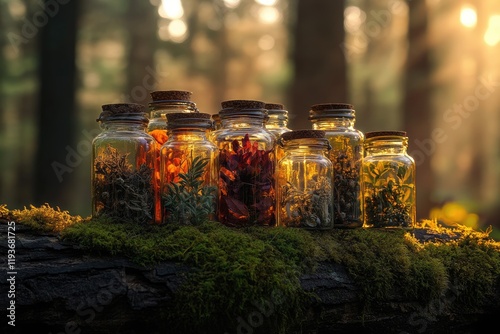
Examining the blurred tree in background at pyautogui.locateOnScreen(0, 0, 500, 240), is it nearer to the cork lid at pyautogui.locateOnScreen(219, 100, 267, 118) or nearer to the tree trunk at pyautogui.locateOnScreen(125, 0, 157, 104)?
the tree trunk at pyautogui.locateOnScreen(125, 0, 157, 104)

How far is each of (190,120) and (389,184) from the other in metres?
1.34

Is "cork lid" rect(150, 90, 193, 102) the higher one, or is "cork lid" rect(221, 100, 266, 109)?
"cork lid" rect(150, 90, 193, 102)

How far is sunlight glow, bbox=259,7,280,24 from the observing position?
2083cm

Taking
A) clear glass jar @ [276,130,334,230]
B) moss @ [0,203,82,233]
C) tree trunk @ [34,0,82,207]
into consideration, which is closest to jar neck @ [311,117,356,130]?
clear glass jar @ [276,130,334,230]

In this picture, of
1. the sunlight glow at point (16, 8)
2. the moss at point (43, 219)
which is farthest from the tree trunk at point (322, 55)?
the sunlight glow at point (16, 8)

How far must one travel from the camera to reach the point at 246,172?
3.43 metres

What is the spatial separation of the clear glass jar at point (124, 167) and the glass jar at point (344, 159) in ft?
3.66

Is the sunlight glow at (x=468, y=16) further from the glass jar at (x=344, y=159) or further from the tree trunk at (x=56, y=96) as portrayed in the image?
the glass jar at (x=344, y=159)

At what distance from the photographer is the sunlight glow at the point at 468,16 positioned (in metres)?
15.5

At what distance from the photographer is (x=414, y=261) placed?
3.41 meters

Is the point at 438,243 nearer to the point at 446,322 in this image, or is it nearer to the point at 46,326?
the point at 446,322

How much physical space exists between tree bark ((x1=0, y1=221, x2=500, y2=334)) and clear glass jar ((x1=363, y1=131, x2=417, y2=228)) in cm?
69

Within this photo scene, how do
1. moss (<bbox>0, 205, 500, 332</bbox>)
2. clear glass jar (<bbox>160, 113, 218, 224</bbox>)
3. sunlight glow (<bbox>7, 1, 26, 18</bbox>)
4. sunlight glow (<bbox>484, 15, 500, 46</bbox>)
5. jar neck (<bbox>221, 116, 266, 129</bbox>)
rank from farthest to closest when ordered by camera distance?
sunlight glow (<bbox>484, 15, 500, 46</bbox>)
sunlight glow (<bbox>7, 1, 26, 18</bbox>)
jar neck (<bbox>221, 116, 266, 129</bbox>)
clear glass jar (<bbox>160, 113, 218, 224</bbox>)
moss (<bbox>0, 205, 500, 332</bbox>)

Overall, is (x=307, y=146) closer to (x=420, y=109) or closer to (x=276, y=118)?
(x=276, y=118)
